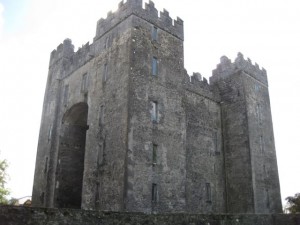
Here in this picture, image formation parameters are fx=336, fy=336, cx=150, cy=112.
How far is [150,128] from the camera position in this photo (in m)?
18.5

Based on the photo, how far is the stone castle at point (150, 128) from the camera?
17875 mm

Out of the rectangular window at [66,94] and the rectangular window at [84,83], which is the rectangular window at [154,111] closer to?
the rectangular window at [84,83]

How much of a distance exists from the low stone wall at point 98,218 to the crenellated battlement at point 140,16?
12556 mm

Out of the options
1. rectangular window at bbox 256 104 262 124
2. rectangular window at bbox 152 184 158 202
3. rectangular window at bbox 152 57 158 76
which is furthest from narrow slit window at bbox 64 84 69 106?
rectangular window at bbox 256 104 262 124

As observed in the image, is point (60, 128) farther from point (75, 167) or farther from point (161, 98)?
point (161, 98)

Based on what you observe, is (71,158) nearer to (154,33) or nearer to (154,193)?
(154,193)

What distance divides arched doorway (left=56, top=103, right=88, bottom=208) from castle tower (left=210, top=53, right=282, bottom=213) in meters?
10.5

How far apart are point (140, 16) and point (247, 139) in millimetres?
11192

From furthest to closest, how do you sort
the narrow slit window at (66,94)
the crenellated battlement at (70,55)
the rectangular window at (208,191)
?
the narrow slit window at (66,94), the crenellated battlement at (70,55), the rectangular window at (208,191)

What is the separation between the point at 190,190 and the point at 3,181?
882 inches

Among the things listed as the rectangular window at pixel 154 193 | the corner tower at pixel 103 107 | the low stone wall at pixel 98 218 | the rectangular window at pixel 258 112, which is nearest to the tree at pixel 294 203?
the rectangular window at pixel 258 112

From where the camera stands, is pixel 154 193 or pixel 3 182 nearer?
pixel 154 193

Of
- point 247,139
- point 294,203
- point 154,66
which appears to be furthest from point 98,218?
point 294,203

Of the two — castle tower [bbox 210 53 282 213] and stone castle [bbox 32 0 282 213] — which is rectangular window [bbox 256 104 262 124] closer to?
castle tower [bbox 210 53 282 213]
